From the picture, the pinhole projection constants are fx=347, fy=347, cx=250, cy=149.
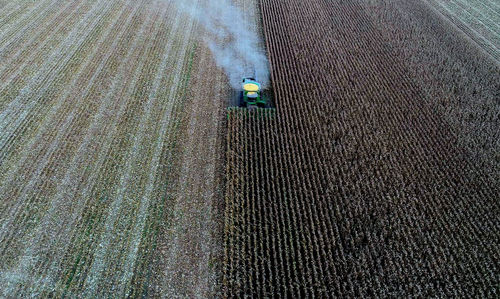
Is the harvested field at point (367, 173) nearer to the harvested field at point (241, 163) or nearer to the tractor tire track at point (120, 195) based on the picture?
the harvested field at point (241, 163)

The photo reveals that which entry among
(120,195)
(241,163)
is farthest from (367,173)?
(120,195)

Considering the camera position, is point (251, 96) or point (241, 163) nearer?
point (241, 163)

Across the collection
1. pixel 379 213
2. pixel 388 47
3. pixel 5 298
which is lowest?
pixel 5 298

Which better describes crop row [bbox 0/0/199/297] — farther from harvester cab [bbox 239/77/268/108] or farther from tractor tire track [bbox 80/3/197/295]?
harvester cab [bbox 239/77/268/108]

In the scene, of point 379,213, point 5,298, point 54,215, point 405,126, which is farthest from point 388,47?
point 5,298

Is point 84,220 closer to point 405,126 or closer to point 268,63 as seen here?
point 268,63

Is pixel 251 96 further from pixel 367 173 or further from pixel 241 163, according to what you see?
pixel 367 173

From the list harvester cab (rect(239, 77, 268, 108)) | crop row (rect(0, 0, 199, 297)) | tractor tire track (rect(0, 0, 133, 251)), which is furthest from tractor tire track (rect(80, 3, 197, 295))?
harvester cab (rect(239, 77, 268, 108))
